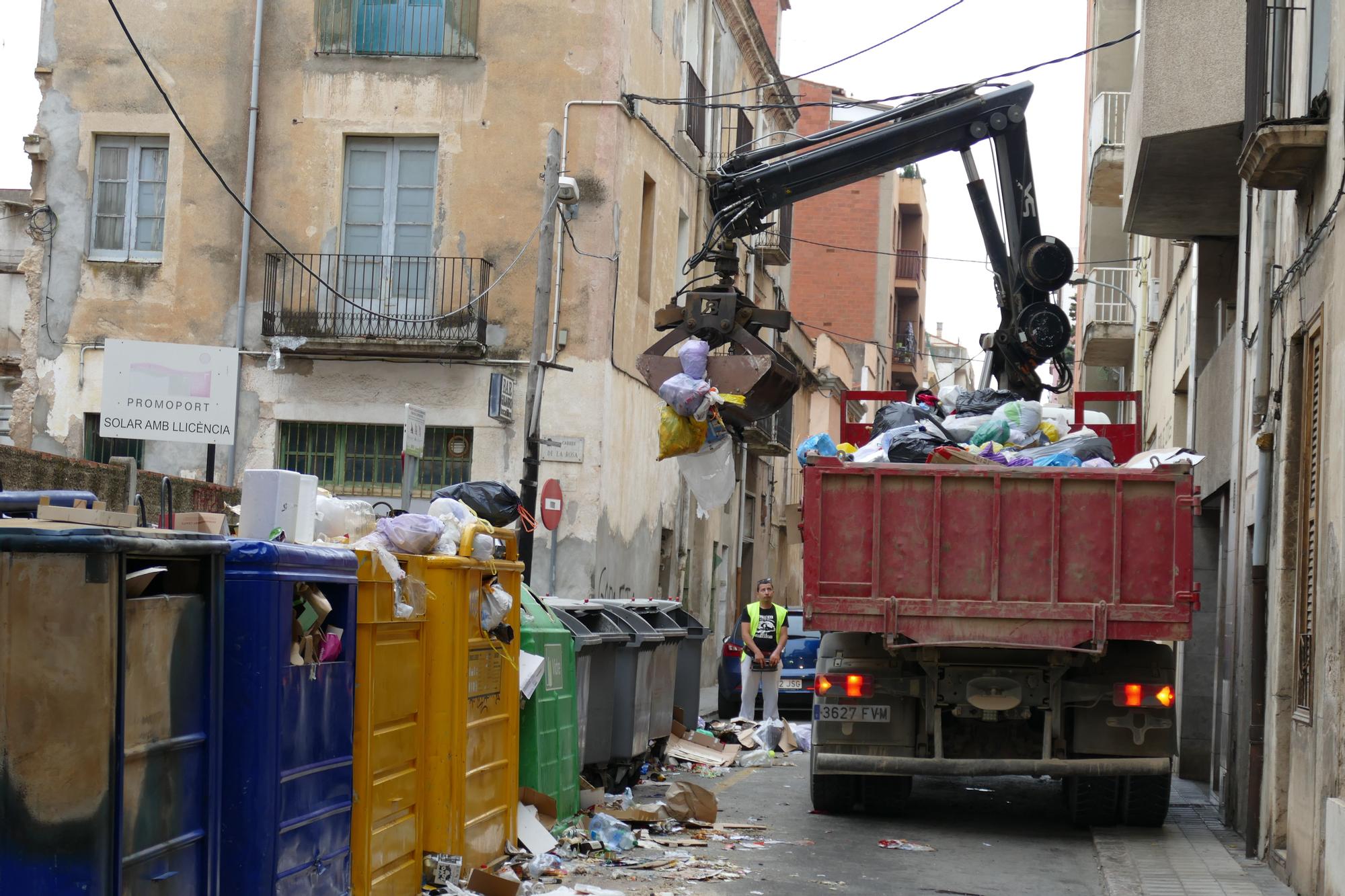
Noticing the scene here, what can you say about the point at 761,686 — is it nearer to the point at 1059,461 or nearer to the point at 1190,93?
the point at 1059,461

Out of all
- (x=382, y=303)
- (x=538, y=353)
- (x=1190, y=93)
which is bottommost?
(x=538, y=353)

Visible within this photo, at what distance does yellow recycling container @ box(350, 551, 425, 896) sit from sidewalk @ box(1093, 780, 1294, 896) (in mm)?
3686

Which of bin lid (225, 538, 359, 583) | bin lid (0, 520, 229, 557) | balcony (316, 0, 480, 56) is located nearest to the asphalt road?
bin lid (225, 538, 359, 583)

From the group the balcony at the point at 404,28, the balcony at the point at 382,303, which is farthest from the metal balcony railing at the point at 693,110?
the balcony at the point at 382,303

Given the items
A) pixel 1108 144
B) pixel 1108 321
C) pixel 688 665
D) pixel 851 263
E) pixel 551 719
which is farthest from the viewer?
pixel 851 263

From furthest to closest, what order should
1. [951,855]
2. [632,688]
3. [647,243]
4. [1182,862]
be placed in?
[647,243] → [632,688] → [951,855] → [1182,862]

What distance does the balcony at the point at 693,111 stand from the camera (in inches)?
979

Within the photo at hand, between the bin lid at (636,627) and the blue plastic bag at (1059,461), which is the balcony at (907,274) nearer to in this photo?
the bin lid at (636,627)

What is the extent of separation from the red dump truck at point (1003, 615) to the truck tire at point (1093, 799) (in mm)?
27

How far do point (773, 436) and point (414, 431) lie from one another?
57.0 ft

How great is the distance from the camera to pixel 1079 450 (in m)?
11.6

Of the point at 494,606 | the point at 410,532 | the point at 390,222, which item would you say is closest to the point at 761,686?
the point at 390,222

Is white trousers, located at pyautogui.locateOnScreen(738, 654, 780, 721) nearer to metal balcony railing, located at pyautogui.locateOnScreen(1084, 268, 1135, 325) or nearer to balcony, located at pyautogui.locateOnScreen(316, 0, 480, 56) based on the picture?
balcony, located at pyautogui.locateOnScreen(316, 0, 480, 56)

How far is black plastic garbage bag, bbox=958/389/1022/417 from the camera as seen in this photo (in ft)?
42.8
